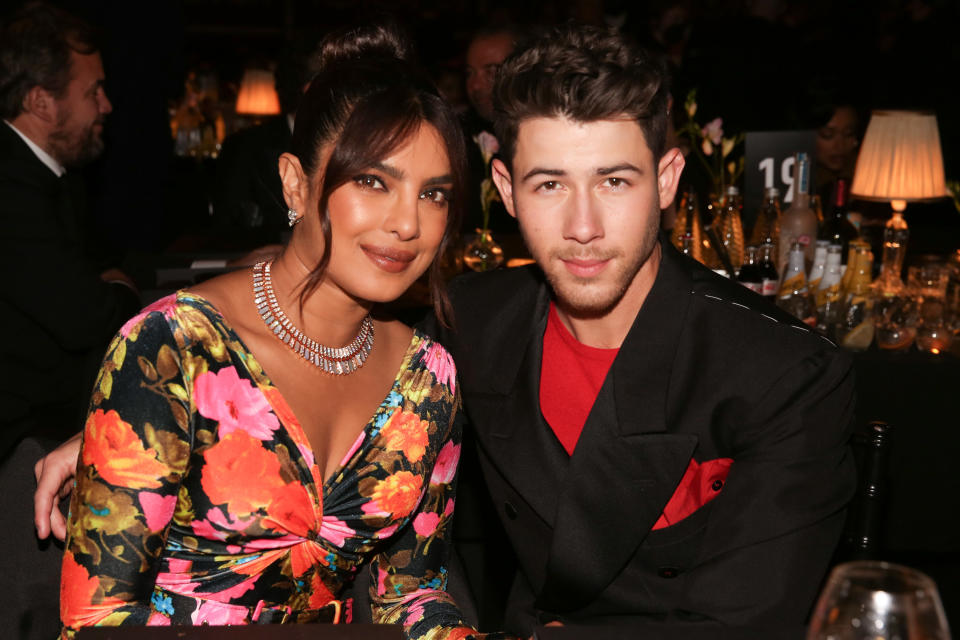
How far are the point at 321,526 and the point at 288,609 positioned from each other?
0.16 m

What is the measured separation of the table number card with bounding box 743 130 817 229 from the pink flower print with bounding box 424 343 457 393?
1.96 metres

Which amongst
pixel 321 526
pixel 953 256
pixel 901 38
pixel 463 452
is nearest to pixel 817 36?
pixel 901 38

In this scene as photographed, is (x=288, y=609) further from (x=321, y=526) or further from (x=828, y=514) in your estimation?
(x=828, y=514)

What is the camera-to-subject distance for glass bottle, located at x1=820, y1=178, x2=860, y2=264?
3.24 metres

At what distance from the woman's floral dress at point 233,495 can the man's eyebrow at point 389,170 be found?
0.37 metres

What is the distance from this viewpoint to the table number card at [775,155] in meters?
3.43

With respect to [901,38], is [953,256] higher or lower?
lower

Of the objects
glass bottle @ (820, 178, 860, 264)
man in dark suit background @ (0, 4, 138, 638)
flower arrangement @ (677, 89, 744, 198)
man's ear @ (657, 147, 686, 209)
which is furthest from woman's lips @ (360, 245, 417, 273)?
flower arrangement @ (677, 89, 744, 198)

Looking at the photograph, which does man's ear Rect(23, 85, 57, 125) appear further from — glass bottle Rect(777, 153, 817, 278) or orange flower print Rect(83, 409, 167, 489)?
glass bottle Rect(777, 153, 817, 278)

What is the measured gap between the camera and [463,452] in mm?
2883

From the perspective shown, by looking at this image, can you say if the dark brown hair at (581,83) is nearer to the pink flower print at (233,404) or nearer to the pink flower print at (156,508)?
the pink flower print at (233,404)

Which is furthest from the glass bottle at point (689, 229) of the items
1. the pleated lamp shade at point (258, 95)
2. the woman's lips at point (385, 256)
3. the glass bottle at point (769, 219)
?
the pleated lamp shade at point (258, 95)

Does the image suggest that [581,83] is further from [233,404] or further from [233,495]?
[233,495]

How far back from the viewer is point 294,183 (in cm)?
170
